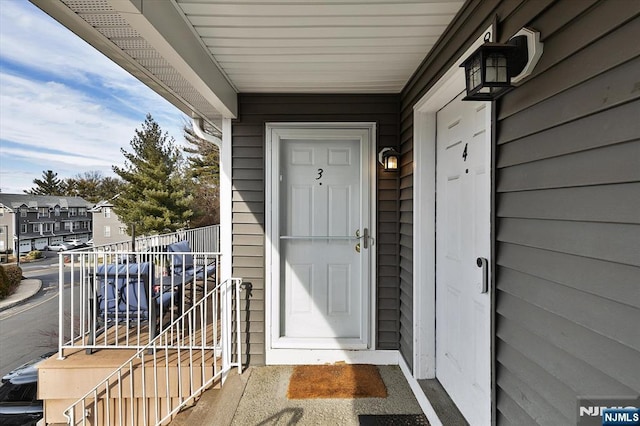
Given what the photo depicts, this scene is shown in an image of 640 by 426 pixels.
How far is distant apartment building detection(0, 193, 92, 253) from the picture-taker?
17750 mm

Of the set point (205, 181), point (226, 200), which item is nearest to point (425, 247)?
point (226, 200)

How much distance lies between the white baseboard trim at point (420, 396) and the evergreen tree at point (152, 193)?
Answer: 12767 millimetres

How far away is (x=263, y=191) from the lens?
3016 mm

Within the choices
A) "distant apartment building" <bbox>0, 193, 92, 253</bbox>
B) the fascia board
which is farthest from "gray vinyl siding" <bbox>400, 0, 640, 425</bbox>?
"distant apartment building" <bbox>0, 193, 92, 253</bbox>

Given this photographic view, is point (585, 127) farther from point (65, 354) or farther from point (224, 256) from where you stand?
point (65, 354)

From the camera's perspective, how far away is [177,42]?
1.70 metres

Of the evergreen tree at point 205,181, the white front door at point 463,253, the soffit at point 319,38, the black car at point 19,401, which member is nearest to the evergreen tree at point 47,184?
the evergreen tree at point 205,181

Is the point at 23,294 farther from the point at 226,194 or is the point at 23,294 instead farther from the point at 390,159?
the point at 390,159

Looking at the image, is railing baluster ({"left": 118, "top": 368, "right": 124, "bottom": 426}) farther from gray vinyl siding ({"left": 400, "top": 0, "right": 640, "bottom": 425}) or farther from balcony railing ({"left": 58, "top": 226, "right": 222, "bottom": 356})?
gray vinyl siding ({"left": 400, "top": 0, "right": 640, "bottom": 425})

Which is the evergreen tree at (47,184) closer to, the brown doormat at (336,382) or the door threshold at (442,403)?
the brown doormat at (336,382)

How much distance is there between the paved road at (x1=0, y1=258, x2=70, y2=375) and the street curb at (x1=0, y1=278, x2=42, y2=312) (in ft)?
0.53

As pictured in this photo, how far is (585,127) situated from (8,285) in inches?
638

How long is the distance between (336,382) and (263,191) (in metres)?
1.78

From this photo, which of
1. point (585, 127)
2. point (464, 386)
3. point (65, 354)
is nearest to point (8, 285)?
point (65, 354)
